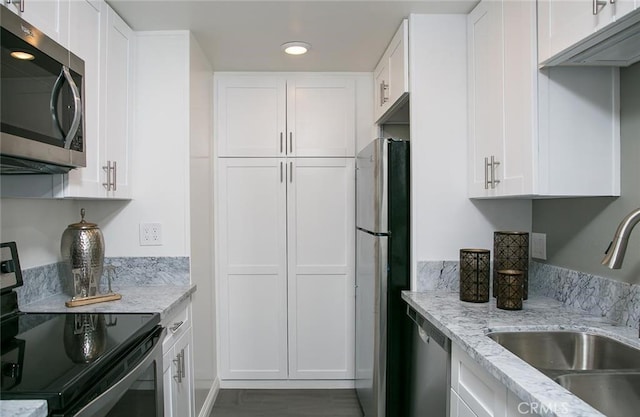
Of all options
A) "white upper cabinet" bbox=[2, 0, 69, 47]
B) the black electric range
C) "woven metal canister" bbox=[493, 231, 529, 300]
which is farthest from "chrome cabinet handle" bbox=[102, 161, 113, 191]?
"woven metal canister" bbox=[493, 231, 529, 300]

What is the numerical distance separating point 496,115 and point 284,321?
199 cm

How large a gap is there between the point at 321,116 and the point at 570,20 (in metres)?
1.86

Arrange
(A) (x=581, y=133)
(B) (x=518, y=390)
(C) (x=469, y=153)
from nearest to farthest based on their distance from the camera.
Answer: (B) (x=518, y=390)
(A) (x=581, y=133)
(C) (x=469, y=153)

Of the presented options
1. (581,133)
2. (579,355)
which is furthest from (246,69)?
(579,355)

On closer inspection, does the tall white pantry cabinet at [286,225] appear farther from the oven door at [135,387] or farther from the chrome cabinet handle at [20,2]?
the chrome cabinet handle at [20,2]

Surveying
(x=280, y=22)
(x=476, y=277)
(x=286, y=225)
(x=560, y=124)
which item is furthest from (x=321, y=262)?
(x=560, y=124)

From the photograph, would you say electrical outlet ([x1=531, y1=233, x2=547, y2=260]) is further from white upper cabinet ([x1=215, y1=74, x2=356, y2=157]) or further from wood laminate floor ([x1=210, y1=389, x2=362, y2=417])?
wood laminate floor ([x1=210, y1=389, x2=362, y2=417])

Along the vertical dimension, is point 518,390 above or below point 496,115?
below

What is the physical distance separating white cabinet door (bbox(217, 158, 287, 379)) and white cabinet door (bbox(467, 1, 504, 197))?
4.63ft

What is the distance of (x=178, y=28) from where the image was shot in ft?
7.27

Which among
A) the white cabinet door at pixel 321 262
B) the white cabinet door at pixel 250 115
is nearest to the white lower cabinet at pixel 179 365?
the white cabinet door at pixel 321 262

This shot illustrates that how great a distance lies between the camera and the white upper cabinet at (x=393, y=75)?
2.13 metres

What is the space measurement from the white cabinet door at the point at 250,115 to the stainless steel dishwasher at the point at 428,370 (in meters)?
1.59

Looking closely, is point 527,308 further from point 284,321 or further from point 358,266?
point 284,321
